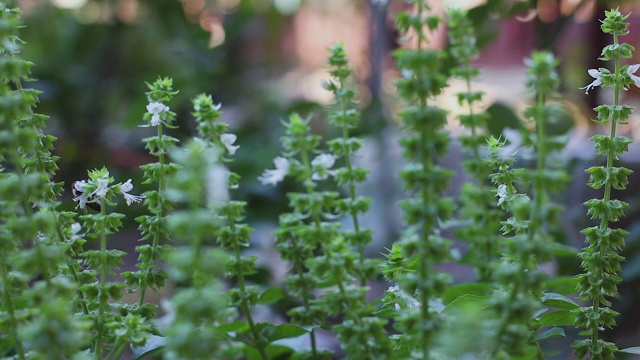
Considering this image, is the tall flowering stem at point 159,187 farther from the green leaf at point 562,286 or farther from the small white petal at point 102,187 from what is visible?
the green leaf at point 562,286

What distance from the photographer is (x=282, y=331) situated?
1.69 feet

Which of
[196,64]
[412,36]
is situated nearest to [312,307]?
[412,36]

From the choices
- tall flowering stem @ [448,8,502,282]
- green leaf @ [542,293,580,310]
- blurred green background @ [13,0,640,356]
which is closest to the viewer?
tall flowering stem @ [448,8,502,282]

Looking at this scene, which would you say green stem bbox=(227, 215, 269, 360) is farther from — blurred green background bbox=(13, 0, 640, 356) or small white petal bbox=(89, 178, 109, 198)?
blurred green background bbox=(13, 0, 640, 356)

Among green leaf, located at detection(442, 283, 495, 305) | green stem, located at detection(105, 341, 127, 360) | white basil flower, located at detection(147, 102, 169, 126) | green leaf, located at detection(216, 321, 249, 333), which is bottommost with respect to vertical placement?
green stem, located at detection(105, 341, 127, 360)

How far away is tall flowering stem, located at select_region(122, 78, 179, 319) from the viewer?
48cm

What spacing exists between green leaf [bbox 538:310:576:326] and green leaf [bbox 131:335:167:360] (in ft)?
0.90

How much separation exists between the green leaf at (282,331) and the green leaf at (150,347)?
0.08 m

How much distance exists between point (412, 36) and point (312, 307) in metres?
0.22

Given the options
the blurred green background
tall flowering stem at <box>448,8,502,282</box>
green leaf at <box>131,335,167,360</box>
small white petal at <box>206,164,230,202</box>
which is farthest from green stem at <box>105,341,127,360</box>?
the blurred green background

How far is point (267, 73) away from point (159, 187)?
7.28ft

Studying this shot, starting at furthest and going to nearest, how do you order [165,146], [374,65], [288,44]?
[288,44] → [374,65] → [165,146]

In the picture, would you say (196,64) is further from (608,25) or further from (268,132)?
(608,25)

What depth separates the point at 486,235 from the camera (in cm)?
43
